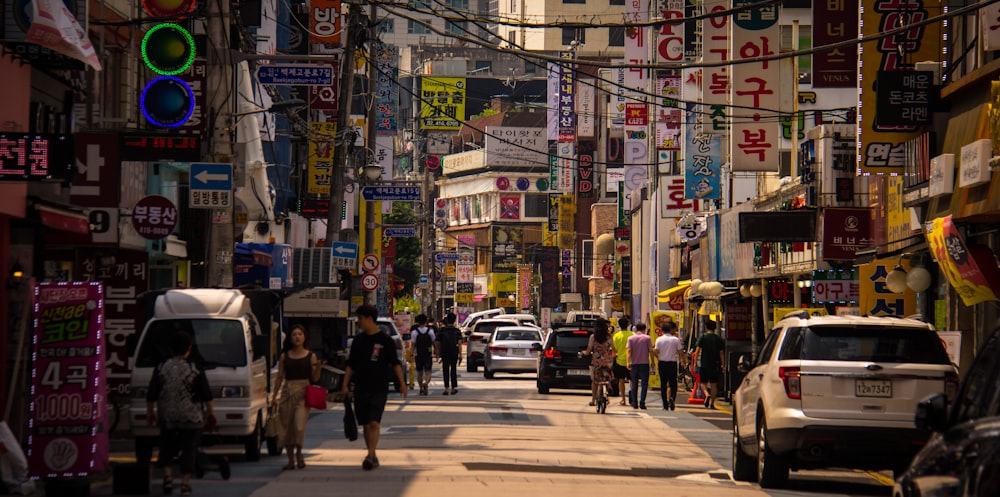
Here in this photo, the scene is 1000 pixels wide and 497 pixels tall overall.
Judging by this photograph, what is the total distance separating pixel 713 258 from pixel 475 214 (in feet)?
318

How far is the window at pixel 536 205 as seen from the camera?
450 ft

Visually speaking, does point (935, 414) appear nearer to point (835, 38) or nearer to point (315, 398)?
point (315, 398)

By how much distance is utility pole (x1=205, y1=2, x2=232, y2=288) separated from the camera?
21.6m

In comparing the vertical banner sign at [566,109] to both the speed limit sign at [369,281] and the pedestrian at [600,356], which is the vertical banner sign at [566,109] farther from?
the pedestrian at [600,356]

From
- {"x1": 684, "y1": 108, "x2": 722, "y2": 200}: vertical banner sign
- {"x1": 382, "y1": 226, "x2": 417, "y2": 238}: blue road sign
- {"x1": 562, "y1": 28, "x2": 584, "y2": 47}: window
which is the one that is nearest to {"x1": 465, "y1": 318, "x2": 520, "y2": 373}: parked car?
{"x1": 382, "y1": 226, "x2": 417, "y2": 238}: blue road sign

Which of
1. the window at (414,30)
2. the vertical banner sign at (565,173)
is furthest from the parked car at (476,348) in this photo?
the window at (414,30)

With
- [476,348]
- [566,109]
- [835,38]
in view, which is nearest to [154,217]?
[835,38]

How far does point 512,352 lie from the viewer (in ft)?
142

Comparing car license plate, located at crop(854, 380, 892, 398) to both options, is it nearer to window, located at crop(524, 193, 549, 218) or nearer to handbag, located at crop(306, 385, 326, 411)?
handbag, located at crop(306, 385, 326, 411)

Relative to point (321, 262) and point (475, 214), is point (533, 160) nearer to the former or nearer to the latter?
point (475, 214)

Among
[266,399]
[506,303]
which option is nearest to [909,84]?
[266,399]

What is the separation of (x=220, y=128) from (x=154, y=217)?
2294 millimetres

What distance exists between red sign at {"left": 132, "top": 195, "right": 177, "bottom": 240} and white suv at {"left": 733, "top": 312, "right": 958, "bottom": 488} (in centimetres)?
1125

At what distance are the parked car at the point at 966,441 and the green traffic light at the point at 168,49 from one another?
15.2m
